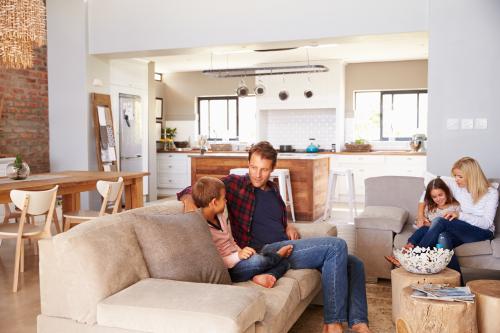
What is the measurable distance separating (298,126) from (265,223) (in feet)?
25.0

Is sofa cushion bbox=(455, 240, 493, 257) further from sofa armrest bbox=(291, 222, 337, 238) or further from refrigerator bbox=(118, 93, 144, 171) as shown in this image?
refrigerator bbox=(118, 93, 144, 171)

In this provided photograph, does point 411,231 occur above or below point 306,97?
below

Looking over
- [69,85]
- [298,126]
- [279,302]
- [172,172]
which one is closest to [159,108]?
[172,172]

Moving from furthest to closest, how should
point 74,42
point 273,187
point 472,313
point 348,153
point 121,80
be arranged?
1. point 348,153
2. point 121,80
3. point 74,42
4. point 273,187
5. point 472,313

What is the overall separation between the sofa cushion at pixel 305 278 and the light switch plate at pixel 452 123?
3.24 meters

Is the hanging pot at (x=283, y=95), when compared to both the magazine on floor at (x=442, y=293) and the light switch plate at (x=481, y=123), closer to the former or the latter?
the light switch plate at (x=481, y=123)

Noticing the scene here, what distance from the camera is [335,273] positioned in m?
3.01

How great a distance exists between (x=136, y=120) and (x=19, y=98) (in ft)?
6.57

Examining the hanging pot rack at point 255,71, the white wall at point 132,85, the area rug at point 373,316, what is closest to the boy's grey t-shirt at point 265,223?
the area rug at point 373,316

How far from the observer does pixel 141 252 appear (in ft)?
8.45

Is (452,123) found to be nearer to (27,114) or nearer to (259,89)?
(259,89)

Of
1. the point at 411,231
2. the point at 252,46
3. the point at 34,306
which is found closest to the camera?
the point at 34,306

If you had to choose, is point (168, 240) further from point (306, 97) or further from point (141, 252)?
point (306, 97)

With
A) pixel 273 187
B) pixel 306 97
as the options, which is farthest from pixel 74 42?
pixel 273 187
